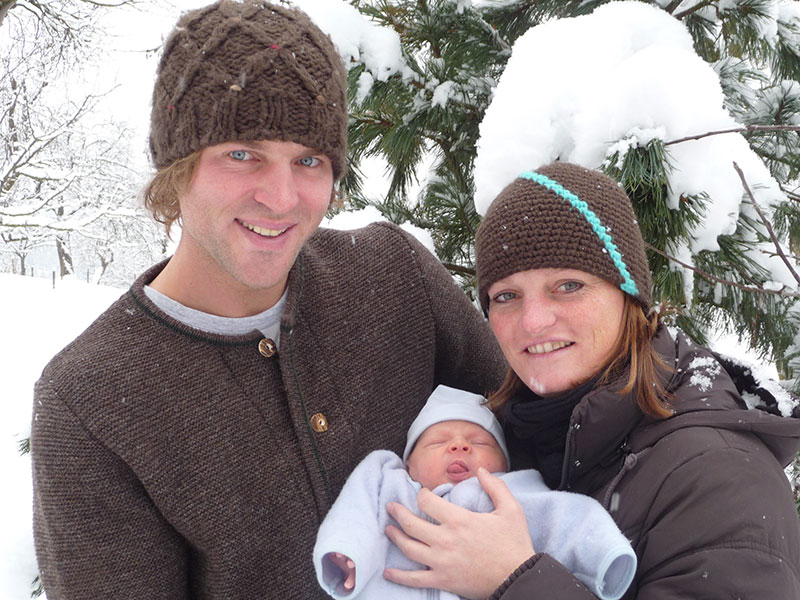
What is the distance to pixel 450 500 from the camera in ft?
5.26

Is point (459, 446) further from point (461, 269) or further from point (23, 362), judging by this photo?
point (23, 362)

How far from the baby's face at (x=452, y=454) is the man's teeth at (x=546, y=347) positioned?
0.44 meters

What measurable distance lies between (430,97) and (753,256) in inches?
49.9

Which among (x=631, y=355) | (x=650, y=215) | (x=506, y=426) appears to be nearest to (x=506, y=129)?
(x=650, y=215)

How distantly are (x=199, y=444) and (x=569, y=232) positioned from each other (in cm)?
106

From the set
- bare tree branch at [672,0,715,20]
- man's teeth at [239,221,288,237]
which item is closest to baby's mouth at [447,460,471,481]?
man's teeth at [239,221,288,237]

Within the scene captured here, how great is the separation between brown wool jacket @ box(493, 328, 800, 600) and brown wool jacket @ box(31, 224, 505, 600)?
2.07 ft

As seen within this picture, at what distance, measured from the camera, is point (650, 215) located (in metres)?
1.76

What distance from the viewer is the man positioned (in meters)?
1.41

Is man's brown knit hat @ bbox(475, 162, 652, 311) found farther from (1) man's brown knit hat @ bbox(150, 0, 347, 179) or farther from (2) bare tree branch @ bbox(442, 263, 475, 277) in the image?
(2) bare tree branch @ bbox(442, 263, 475, 277)

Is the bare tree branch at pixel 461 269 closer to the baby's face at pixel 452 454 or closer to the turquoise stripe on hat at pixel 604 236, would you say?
the baby's face at pixel 452 454

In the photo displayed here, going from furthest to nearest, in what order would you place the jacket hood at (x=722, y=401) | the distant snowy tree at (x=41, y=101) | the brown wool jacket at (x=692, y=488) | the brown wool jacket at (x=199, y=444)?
the distant snowy tree at (x=41, y=101) < the brown wool jacket at (x=199, y=444) < the jacket hood at (x=722, y=401) < the brown wool jacket at (x=692, y=488)

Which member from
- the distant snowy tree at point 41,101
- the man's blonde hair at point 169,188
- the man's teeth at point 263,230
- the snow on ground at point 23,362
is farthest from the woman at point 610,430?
the distant snowy tree at point 41,101

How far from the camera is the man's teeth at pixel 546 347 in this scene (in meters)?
1.44
